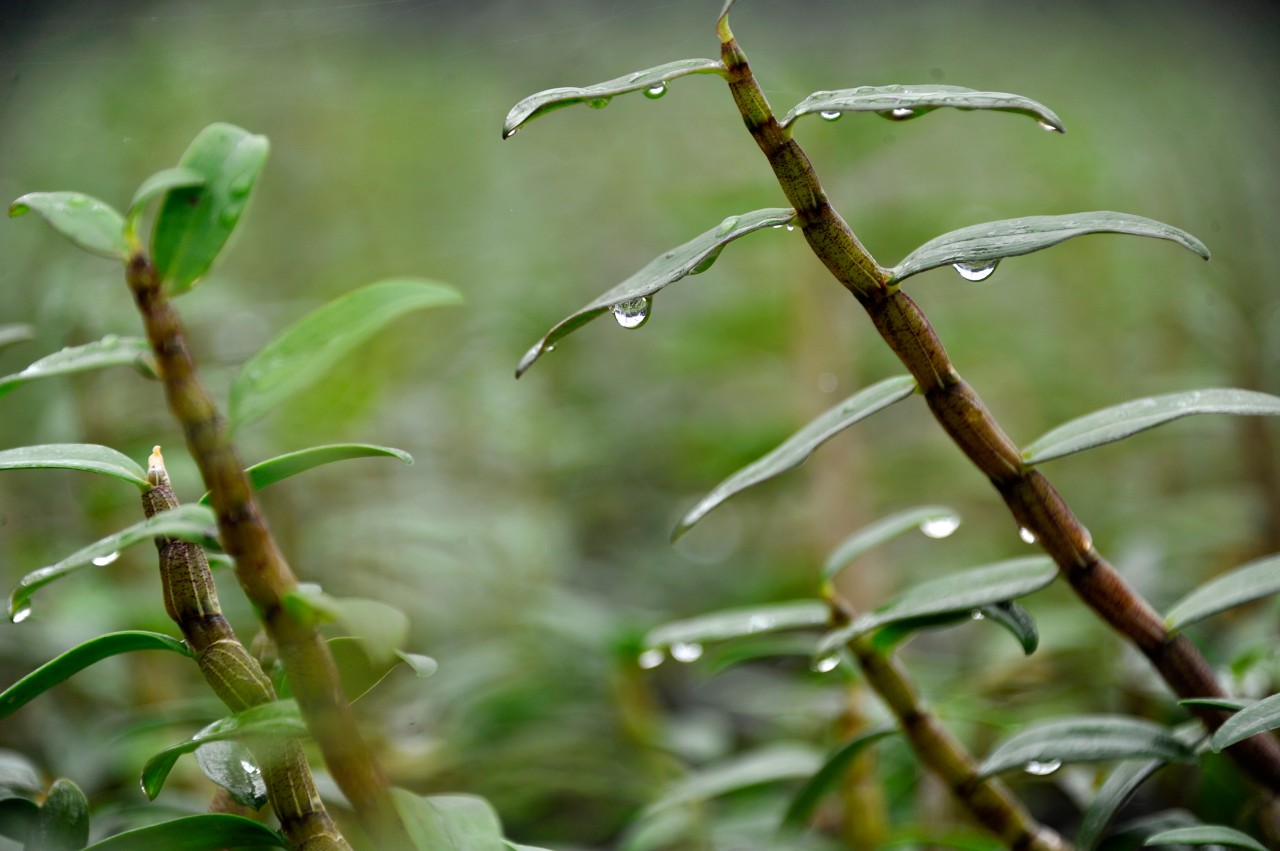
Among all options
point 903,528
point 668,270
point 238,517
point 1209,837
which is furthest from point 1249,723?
point 238,517

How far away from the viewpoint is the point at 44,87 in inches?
37.3

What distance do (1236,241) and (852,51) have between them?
0.69 m

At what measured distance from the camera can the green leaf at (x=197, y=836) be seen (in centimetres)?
37

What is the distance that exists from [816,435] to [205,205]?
0.28 metres

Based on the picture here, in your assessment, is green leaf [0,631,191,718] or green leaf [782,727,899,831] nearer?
green leaf [0,631,191,718]

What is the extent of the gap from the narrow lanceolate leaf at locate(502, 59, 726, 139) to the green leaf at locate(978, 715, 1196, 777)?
0.38 metres

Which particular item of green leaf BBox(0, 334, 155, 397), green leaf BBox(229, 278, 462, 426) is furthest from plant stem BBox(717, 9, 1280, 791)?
green leaf BBox(0, 334, 155, 397)

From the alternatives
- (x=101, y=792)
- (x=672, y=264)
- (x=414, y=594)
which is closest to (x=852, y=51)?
(x=414, y=594)

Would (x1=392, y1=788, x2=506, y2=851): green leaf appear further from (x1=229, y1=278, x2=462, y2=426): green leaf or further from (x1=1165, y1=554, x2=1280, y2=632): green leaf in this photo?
(x1=1165, y1=554, x2=1280, y2=632): green leaf

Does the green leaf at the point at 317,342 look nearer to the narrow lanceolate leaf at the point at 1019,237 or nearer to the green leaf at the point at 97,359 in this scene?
the green leaf at the point at 97,359

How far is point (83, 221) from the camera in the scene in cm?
33

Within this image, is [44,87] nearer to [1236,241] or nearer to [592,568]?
[592,568]

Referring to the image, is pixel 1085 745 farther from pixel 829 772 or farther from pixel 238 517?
pixel 238 517

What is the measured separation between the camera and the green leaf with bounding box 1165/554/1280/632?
1.53ft
